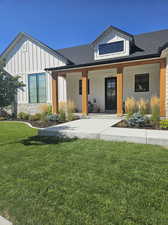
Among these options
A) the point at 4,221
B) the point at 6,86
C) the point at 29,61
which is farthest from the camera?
the point at 29,61

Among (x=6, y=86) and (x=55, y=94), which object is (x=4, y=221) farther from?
(x=55, y=94)

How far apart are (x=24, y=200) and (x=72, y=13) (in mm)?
9965

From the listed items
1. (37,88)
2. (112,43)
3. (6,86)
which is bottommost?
(6,86)

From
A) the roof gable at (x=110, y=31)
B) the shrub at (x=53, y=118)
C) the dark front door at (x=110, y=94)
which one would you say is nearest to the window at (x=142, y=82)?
the dark front door at (x=110, y=94)

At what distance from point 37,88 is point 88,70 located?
16.2ft

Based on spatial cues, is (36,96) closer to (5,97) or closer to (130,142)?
(5,97)

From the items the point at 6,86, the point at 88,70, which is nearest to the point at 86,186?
the point at 6,86

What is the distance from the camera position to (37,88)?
38.3 ft

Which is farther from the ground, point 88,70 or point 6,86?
point 88,70

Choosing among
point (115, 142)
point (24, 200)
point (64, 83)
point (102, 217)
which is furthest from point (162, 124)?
point (64, 83)

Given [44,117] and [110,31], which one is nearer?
A: [44,117]

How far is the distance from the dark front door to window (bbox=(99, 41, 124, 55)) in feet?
6.55

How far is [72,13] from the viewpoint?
884 cm

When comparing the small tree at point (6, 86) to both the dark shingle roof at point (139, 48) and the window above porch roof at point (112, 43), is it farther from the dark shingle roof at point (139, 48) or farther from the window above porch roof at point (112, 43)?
the window above porch roof at point (112, 43)
